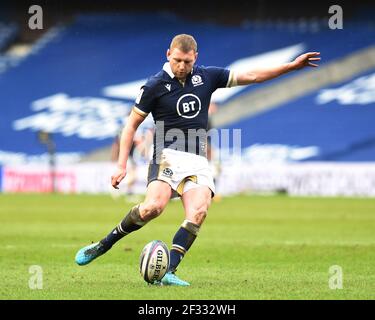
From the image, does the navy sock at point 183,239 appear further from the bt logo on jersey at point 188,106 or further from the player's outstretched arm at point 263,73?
the player's outstretched arm at point 263,73

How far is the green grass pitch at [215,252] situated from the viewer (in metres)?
8.07

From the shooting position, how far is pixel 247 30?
37219mm

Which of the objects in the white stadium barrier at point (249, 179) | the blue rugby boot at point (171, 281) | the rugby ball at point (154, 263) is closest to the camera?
the rugby ball at point (154, 263)

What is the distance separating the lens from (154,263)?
8281 mm

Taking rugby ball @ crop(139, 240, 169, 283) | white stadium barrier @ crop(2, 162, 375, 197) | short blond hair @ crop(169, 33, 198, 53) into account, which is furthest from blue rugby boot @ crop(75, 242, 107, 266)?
white stadium barrier @ crop(2, 162, 375, 197)

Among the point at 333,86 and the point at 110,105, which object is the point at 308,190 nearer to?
the point at 333,86

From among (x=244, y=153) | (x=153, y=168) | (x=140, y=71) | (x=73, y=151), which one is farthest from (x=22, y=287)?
(x=140, y=71)

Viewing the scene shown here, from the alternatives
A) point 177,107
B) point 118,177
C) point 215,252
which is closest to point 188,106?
point 177,107

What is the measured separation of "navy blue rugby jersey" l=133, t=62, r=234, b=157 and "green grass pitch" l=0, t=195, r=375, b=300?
4.50 feet

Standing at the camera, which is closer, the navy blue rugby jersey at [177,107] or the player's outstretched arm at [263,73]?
the navy blue rugby jersey at [177,107]

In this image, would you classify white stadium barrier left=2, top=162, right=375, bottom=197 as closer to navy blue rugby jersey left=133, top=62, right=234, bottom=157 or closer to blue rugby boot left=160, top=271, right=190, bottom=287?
navy blue rugby jersey left=133, top=62, right=234, bottom=157

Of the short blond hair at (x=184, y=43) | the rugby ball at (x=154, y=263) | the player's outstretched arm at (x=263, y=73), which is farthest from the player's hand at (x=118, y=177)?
the player's outstretched arm at (x=263, y=73)

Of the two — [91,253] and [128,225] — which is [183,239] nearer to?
[128,225]
